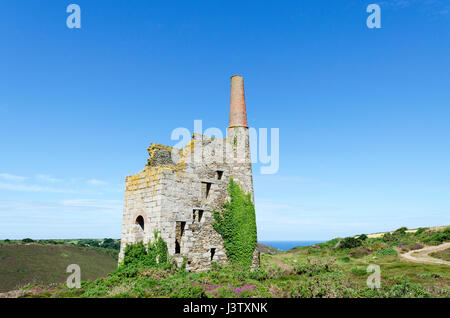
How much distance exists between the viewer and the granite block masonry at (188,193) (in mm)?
15977

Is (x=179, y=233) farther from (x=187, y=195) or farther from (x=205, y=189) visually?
(x=205, y=189)

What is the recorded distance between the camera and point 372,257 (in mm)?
31766

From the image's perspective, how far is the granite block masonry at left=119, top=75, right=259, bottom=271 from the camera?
15977 mm

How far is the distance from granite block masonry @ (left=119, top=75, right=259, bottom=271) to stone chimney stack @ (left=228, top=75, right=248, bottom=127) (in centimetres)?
30

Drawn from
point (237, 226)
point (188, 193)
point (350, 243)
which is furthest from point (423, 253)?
point (188, 193)

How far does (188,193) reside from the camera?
1708 centimetres

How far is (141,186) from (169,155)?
2.63m

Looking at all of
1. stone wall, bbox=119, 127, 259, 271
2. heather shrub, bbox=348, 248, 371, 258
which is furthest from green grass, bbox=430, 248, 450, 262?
stone wall, bbox=119, 127, 259, 271

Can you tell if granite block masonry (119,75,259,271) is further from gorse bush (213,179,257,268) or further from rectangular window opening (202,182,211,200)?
gorse bush (213,179,257,268)

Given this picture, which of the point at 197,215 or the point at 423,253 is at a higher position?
the point at 197,215

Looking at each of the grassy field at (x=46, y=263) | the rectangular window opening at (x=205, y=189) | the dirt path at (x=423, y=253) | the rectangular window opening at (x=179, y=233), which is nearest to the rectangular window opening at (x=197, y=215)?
the rectangular window opening at (x=179, y=233)

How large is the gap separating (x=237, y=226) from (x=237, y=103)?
8.25 m

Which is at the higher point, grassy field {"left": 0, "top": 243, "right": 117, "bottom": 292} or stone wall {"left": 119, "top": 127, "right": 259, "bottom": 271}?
stone wall {"left": 119, "top": 127, "right": 259, "bottom": 271}

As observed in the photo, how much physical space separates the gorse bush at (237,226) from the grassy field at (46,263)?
34.7 metres
